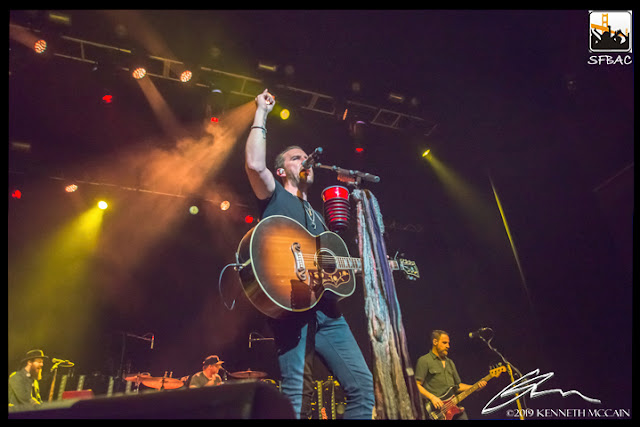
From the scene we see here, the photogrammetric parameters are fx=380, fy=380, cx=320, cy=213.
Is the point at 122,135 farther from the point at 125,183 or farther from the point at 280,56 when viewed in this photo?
the point at 280,56

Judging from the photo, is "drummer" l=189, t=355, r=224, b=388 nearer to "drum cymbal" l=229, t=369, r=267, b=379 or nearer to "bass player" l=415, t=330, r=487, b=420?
"drum cymbal" l=229, t=369, r=267, b=379

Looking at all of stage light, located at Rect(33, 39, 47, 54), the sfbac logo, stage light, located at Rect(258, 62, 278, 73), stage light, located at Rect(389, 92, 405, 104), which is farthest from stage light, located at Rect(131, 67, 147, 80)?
the sfbac logo

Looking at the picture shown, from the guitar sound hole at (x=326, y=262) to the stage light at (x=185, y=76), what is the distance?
4152 mm

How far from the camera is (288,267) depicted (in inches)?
105

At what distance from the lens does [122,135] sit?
6930mm

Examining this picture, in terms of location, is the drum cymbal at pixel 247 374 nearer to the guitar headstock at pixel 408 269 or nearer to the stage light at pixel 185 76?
the guitar headstock at pixel 408 269

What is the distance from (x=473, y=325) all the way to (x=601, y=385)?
258 centimetres

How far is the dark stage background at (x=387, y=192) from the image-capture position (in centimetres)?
514

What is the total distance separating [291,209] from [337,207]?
1.31ft

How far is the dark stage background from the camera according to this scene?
16.9ft

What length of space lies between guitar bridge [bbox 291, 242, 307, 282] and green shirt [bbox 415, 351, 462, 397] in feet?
14.5
